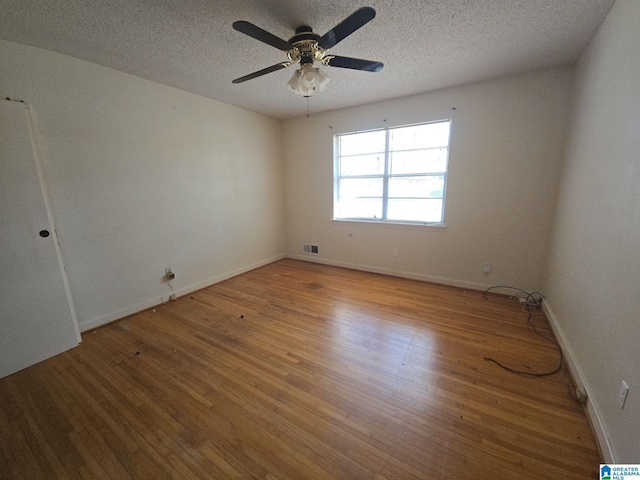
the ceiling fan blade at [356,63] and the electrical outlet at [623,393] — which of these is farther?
the ceiling fan blade at [356,63]

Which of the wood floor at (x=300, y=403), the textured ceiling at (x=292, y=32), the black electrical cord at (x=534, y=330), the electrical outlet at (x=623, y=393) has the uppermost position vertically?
the textured ceiling at (x=292, y=32)

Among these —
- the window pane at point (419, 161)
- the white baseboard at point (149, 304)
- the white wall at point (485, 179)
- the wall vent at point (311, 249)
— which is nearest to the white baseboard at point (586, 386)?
the white wall at point (485, 179)

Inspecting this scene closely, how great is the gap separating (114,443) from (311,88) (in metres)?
2.61

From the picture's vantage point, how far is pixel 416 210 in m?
3.56

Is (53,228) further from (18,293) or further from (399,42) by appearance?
(399,42)

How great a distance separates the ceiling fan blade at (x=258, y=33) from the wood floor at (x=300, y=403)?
7.40 ft

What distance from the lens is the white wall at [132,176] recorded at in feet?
7.03

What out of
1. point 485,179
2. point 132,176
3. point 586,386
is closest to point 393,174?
point 485,179

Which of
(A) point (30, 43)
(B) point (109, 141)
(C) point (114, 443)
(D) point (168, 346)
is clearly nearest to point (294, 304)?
(D) point (168, 346)

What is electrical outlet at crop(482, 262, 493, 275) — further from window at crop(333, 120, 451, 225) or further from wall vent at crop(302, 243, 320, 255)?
wall vent at crop(302, 243, 320, 255)

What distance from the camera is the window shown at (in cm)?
332

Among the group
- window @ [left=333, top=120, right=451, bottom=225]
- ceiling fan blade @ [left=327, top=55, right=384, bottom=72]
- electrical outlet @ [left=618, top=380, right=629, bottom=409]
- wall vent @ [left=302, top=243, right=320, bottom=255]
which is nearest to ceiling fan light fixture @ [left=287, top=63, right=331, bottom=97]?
ceiling fan blade @ [left=327, top=55, right=384, bottom=72]

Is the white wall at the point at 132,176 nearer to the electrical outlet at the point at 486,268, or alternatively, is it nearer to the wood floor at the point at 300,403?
the wood floor at the point at 300,403

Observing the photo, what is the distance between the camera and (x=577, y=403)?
1.53m
